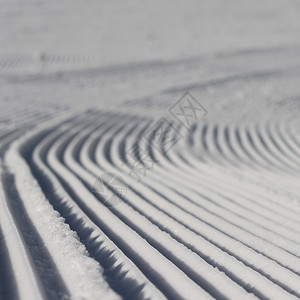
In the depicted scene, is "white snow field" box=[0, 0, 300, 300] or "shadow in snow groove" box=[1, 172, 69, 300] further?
"white snow field" box=[0, 0, 300, 300]

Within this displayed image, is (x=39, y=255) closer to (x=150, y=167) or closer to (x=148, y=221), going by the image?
(x=148, y=221)

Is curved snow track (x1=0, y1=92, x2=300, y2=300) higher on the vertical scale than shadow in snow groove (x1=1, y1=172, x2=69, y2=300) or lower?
higher

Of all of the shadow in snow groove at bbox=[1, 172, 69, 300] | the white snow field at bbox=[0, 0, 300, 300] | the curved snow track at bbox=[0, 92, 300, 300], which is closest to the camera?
the shadow in snow groove at bbox=[1, 172, 69, 300]

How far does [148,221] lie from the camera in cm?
365

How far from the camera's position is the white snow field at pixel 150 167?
Result: 2.76 meters

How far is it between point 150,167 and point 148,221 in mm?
2106

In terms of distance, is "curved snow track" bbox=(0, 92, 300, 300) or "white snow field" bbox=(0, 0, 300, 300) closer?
"curved snow track" bbox=(0, 92, 300, 300)

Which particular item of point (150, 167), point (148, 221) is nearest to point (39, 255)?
point (148, 221)

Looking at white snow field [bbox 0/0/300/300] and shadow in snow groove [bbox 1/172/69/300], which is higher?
white snow field [bbox 0/0/300/300]

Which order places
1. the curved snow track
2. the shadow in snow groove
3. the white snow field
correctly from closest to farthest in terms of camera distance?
the shadow in snow groove
the curved snow track
the white snow field

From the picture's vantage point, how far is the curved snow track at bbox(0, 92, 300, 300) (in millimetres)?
2639

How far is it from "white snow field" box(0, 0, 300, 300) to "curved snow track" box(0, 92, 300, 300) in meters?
0.01

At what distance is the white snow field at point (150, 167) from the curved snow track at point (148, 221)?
1cm

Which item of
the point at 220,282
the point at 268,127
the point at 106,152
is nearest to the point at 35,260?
the point at 220,282
